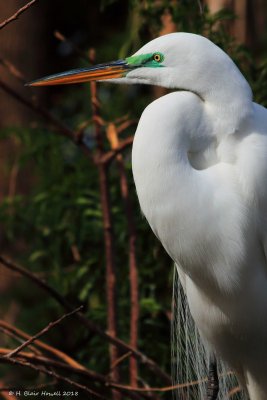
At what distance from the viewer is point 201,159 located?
163cm

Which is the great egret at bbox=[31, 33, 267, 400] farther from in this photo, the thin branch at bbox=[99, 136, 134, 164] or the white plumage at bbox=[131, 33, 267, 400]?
the thin branch at bbox=[99, 136, 134, 164]

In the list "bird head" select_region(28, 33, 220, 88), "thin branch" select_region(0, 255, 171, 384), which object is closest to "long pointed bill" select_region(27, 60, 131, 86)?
"bird head" select_region(28, 33, 220, 88)

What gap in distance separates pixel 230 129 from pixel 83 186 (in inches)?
51.4

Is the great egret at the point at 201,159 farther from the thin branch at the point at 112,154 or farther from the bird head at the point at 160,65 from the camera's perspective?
the thin branch at the point at 112,154

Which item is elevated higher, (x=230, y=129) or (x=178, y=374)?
(x=230, y=129)

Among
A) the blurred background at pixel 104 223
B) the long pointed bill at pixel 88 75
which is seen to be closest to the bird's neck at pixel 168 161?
the long pointed bill at pixel 88 75

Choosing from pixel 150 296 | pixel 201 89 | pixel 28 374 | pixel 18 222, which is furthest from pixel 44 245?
pixel 201 89

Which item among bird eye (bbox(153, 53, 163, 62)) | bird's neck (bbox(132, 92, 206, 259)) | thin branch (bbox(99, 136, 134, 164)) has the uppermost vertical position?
thin branch (bbox(99, 136, 134, 164))

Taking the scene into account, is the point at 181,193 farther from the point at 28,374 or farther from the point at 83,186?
the point at 28,374

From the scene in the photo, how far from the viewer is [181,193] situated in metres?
1.58

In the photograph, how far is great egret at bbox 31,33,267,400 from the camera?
61.9 inches

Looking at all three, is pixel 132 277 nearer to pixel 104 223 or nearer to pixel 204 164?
pixel 104 223

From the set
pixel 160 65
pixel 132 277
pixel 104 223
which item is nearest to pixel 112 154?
pixel 104 223

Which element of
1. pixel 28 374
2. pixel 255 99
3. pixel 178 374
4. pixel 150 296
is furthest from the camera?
pixel 28 374
